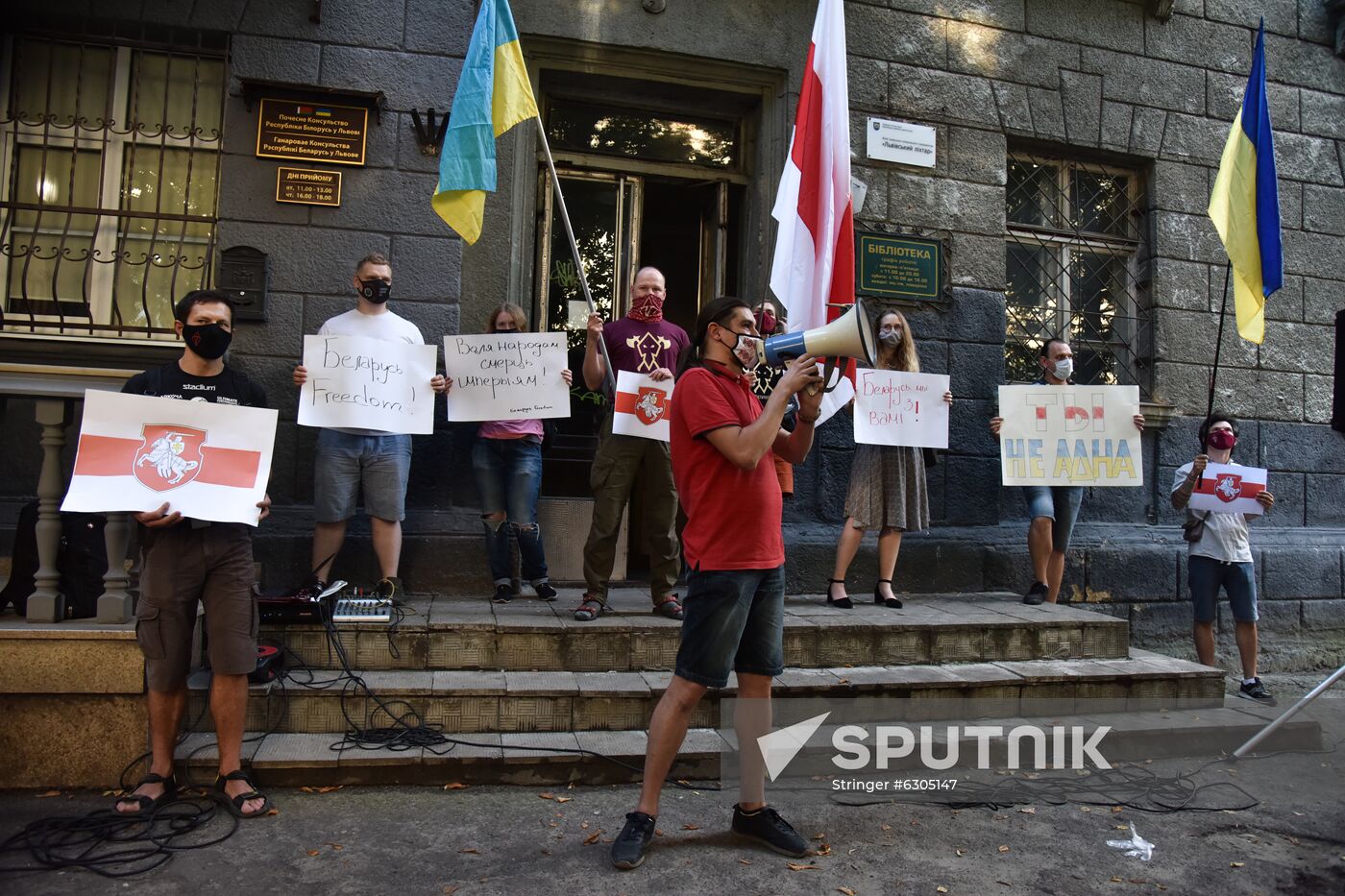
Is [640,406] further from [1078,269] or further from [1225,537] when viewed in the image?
[1078,269]

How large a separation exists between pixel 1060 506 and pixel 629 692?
3671mm

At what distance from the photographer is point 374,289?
5.20m

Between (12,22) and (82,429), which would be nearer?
(82,429)

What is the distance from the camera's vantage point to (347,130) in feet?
19.5

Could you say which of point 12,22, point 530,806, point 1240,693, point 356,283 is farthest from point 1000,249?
point 12,22

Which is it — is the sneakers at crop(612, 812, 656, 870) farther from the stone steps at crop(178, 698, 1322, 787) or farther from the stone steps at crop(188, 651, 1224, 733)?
the stone steps at crop(188, 651, 1224, 733)

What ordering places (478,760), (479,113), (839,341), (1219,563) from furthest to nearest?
1. (1219,563)
2. (479,113)
3. (478,760)
4. (839,341)

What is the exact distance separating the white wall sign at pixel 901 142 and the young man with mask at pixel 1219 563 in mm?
2830

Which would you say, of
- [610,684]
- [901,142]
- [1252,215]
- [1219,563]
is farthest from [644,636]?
[1252,215]

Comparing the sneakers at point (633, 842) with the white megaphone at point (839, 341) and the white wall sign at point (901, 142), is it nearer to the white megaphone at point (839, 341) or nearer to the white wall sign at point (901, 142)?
the white megaphone at point (839, 341)

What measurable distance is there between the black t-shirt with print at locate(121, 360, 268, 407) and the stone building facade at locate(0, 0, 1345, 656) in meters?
1.89

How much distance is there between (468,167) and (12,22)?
3429 millimetres

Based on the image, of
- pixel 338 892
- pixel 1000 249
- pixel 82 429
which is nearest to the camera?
pixel 338 892

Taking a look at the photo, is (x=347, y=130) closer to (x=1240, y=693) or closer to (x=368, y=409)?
(x=368, y=409)
